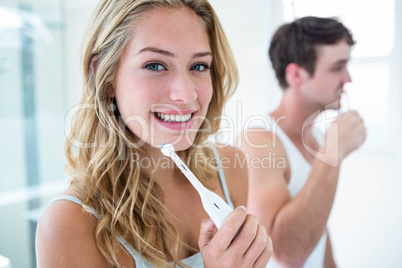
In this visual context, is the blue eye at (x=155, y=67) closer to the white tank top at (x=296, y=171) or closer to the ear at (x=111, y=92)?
the ear at (x=111, y=92)

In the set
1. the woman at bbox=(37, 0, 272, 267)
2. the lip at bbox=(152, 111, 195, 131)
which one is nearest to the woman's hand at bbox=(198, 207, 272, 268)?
the woman at bbox=(37, 0, 272, 267)

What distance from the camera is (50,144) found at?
81 cm

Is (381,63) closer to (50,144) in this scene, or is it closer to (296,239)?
(296,239)

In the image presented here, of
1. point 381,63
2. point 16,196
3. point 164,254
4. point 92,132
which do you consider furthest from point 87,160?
point 381,63

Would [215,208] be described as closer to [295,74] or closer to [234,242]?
[234,242]

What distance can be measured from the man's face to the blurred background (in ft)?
0.05

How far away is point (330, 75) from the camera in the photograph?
557mm

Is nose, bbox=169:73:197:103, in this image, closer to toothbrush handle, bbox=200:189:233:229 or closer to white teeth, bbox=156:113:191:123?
white teeth, bbox=156:113:191:123

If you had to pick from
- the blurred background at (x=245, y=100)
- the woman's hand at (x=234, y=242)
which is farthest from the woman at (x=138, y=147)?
the blurred background at (x=245, y=100)

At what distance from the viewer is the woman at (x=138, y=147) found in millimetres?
404

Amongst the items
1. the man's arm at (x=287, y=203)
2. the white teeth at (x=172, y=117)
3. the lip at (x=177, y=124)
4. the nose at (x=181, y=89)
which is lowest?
the man's arm at (x=287, y=203)

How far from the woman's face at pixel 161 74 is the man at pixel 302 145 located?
8.2 inches

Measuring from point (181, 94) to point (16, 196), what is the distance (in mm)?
508

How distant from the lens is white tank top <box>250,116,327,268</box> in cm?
57
